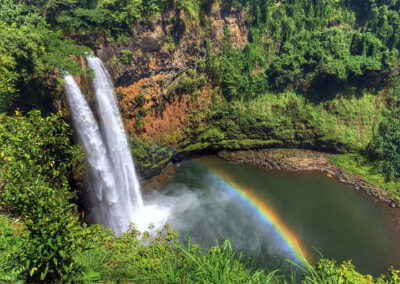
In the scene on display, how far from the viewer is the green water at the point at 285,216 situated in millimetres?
15484

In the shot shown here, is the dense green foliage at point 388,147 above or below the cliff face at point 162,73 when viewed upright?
below

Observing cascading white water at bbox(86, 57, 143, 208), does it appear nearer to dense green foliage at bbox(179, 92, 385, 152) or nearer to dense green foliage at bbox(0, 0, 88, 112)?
dense green foliage at bbox(0, 0, 88, 112)

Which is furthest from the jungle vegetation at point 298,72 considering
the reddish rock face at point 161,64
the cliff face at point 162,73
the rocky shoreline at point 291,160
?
the rocky shoreline at point 291,160

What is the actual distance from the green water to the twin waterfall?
11.9 ft

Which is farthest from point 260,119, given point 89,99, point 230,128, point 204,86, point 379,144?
point 89,99

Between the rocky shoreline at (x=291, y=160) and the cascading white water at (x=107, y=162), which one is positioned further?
the rocky shoreline at (x=291, y=160)

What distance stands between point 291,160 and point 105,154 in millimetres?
17117

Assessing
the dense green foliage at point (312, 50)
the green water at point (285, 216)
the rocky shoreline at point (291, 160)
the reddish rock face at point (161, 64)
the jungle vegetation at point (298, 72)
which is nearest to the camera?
the green water at point (285, 216)

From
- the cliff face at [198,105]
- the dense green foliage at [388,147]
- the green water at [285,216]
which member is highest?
the cliff face at [198,105]

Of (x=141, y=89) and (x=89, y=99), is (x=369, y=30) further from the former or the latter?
(x=89, y=99)

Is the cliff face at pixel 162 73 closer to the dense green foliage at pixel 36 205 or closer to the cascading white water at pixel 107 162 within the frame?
the cascading white water at pixel 107 162

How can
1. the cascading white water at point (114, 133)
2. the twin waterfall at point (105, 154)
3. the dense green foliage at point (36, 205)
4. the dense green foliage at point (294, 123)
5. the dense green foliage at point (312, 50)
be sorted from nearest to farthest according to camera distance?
1. the dense green foliage at point (36, 205)
2. the twin waterfall at point (105, 154)
3. the cascading white water at point (114, 133)
4. the dense green foliage at point (312, 50)
5. the dense green foliage at point (294, 123)

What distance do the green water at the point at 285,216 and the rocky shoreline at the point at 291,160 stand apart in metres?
Answer: 0.73

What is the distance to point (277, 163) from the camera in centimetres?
2339
